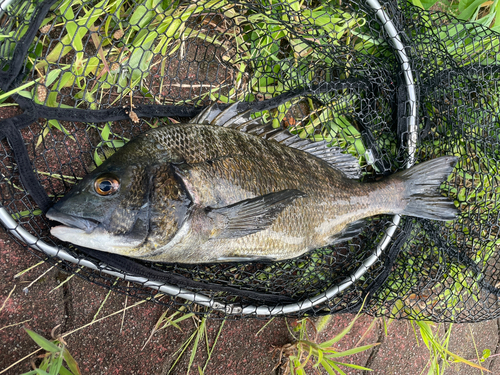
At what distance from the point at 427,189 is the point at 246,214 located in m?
1.33

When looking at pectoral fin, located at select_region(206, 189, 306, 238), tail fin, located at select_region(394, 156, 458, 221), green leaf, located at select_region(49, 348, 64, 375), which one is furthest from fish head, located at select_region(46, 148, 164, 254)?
tail fin, located at select_region(394, 156, 458, 221)

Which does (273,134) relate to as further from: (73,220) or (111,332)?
(111,332)

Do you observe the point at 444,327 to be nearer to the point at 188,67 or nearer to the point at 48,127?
the point at 188,67

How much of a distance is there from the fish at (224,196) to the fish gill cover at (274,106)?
23cm

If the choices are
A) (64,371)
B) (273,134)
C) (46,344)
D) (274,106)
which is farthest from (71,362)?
(274,106)

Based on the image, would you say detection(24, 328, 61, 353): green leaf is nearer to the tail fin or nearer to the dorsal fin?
the dorsal fin

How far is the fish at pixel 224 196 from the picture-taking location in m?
1.54

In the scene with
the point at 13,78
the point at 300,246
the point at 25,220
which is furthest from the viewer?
the point at 300,246

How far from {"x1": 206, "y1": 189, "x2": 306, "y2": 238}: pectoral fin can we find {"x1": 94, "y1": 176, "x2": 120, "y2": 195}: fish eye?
0.43 metres

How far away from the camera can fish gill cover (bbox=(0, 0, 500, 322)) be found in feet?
6.12

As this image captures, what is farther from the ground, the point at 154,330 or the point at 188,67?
the point at 188,67

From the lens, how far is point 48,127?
1.94m

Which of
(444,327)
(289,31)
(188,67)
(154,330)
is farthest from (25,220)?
(444,327)

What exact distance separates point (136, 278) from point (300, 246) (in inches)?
36.4
